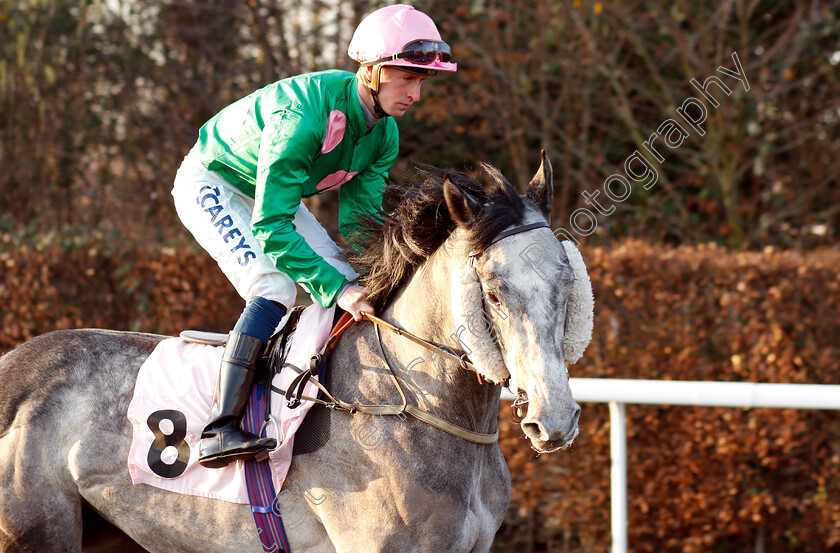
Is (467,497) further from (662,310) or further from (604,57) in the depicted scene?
(604,57)

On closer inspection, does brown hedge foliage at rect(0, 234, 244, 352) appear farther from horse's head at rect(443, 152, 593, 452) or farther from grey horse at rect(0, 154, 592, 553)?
horse's head at rect(443, 152, 593, 452)

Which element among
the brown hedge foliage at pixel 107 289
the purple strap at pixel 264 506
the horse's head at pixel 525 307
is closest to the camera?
the horse's head at pixel 525 307

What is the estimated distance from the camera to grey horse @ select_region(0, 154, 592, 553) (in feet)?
7.65

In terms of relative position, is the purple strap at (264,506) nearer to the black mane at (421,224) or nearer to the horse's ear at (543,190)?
the black mane at (421,224)

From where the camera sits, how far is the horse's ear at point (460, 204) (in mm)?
2412

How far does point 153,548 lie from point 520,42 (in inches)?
239

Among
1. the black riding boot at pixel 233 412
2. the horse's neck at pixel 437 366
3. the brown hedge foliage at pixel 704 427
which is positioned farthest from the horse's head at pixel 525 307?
the brown hedge foliage at pixel 704 427

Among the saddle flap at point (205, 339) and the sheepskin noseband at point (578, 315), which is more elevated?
the sheepskin noseband at point (578, 315)

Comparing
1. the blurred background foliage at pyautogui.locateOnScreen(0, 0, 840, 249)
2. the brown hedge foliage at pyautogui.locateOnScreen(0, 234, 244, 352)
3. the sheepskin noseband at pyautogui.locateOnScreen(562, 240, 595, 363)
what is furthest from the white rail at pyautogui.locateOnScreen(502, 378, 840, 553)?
the blurred background foliage at pyautogui.locateOnScreen(0, 0, 840, 249)

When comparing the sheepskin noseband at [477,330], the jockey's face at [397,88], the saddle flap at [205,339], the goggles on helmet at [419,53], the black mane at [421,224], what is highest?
the goggles on helmet at [419,53]

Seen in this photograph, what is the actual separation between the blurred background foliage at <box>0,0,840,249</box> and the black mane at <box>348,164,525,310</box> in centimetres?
443

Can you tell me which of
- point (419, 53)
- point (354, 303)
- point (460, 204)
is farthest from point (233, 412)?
point (419, 53)

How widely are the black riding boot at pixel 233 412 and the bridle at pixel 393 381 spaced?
0.47ft

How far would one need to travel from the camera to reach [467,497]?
8.31ft
